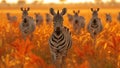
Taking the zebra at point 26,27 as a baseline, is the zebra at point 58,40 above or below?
above

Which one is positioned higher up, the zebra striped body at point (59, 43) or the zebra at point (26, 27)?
the zebra striped body at point (59, 43)

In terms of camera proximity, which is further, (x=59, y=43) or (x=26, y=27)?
(x=26, y=27)

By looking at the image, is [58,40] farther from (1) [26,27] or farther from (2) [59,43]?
(1) [26,27]

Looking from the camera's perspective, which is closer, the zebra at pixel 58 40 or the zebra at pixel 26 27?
the zebra at pixel 58 40

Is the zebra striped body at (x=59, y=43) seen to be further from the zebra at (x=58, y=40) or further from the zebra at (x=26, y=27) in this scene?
the zebra at (x=26, y=27)

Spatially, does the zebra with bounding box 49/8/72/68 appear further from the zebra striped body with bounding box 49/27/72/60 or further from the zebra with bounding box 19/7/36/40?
the zebra with bounding box 19/7/36/40

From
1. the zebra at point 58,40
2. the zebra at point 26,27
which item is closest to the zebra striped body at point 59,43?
the zebra at point 58,40

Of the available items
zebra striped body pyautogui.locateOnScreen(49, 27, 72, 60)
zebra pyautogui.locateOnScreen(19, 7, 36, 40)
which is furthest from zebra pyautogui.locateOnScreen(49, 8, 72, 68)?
zebra pyautogui.locateOnScreen(19, 7, 36, 40)

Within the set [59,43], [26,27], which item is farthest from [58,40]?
[26,27]

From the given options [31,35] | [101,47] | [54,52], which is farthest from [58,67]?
[31,35]

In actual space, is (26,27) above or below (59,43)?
below

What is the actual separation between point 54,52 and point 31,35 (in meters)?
6.23

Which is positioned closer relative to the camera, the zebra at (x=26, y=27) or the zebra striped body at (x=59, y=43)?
the zebra striped body at (x=59, y=43)

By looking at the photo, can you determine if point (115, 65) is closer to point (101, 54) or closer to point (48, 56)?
point (101, 54)
